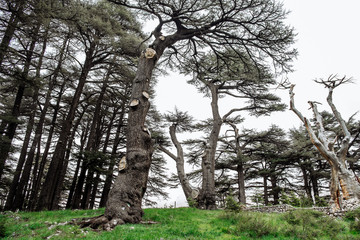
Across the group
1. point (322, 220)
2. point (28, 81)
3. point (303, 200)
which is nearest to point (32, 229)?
point (28, 81)

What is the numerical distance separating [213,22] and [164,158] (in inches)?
455

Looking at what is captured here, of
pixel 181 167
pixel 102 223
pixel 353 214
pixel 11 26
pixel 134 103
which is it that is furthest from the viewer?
pixel 181 167

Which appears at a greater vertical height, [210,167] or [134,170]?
[210,167]

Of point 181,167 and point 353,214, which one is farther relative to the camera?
point 181,167

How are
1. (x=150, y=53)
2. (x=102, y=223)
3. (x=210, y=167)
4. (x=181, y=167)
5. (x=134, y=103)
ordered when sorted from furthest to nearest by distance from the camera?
(x=181, y=167) → (x=210, y=167) → (x=150, y=53) → (x=134, y=103) → (x=102, y=223)

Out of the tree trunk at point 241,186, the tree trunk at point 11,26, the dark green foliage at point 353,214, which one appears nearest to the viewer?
the dark green foliage at point 353,214

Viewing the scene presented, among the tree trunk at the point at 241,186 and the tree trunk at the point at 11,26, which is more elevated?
the tree trunk at the point at 11,26

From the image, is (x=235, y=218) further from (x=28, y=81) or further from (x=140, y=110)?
(x=28, y=81)

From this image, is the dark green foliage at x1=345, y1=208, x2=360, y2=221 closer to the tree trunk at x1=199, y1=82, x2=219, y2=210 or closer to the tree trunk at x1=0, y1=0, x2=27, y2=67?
the tree trunk at x1=199, y1=82, x2=219, y2=210

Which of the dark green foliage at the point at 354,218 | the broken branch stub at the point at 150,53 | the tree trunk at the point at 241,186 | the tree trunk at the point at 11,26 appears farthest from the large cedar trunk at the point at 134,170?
the tree trunk at the point at 241,186

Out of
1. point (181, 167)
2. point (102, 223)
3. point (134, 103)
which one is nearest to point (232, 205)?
point (102, 223)

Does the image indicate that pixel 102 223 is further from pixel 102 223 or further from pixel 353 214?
pixel 353 214

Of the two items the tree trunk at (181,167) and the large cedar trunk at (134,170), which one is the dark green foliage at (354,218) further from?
the tree trunk at (181,167)

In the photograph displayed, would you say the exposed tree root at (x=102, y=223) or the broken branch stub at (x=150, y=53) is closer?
the exposed tree root at (x=102, y=223)
